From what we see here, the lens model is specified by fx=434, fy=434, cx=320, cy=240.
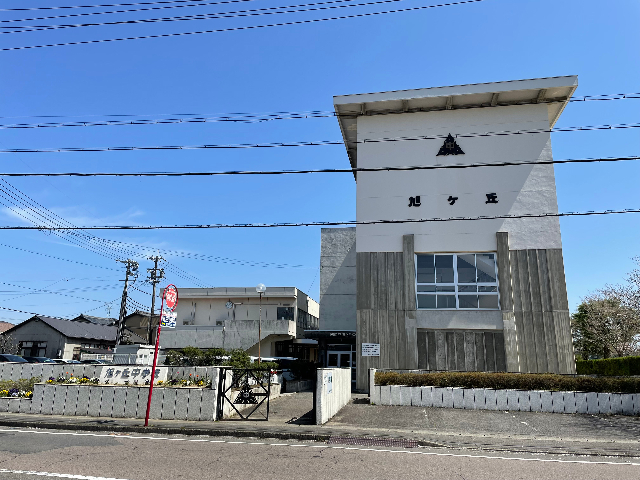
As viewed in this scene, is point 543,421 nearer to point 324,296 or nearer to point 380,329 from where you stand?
point 380,329

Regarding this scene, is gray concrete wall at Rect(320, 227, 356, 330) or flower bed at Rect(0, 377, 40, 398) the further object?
gray concrete wall at Rect(320, 227, 356, 330)

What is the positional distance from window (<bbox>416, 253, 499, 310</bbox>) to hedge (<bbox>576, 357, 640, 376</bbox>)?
Answer: 772 centimetres

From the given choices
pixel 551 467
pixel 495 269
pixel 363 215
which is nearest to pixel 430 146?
pixel 363 215

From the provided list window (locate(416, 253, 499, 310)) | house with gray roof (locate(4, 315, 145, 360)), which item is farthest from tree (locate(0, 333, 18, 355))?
window (locate(416, 253, 499, 310))

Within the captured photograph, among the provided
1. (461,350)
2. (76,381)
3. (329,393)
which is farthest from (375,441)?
(461,350)

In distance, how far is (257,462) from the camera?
311 inches

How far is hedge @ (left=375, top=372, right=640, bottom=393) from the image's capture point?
16219 mm

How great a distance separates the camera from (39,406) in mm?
13727


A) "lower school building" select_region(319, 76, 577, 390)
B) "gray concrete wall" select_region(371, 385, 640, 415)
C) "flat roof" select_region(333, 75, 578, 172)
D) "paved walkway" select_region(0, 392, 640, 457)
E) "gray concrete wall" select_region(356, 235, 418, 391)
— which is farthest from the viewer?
"flat roof" select_region(333, 75, 578, 172)

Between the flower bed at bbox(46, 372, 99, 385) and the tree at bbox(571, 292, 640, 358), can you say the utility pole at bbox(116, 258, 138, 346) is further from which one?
the tree at bbox(571, 292, 640, 358)

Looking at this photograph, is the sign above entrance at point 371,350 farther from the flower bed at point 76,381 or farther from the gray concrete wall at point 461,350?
the flower bed at point 76,381

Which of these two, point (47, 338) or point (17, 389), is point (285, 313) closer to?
point (17, 389)

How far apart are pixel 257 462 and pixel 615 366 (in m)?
25.2

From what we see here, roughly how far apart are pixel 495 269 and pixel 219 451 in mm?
18928
